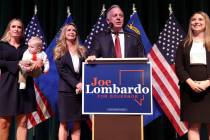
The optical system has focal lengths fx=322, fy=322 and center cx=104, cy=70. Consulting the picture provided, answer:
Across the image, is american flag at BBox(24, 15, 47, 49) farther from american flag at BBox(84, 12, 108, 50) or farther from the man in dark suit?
A: the man in dark suit

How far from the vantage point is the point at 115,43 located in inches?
128

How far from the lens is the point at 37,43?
138 inches

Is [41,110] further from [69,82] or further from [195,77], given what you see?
[195,77]

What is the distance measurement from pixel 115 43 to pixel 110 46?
2.3 inches

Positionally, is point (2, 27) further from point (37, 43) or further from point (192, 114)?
point (192, 114)

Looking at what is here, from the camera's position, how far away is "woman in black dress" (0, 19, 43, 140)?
339 cm

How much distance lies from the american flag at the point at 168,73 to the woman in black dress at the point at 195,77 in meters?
0.84

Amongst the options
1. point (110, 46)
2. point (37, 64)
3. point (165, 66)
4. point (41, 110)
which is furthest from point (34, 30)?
point (165, 66)

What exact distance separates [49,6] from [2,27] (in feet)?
2.59

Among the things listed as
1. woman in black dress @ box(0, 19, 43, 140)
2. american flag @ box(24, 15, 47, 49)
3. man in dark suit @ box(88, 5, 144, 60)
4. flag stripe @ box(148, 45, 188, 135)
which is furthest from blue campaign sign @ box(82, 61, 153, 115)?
american flag @ box(24, 15, 47, 49)

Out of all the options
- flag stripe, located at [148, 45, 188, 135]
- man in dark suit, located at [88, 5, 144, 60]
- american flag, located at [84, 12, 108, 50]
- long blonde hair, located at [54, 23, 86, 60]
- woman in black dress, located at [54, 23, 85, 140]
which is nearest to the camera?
man in dark suit, located at [88, 5, 144, 60]

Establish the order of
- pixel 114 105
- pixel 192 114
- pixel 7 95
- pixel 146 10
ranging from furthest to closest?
pixel 146 10 → pixel 7 95 → pixel 192 114 → pixel 114 105

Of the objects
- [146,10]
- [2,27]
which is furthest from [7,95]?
[146,10]

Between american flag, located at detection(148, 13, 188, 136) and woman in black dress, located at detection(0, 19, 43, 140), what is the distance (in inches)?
61.5
